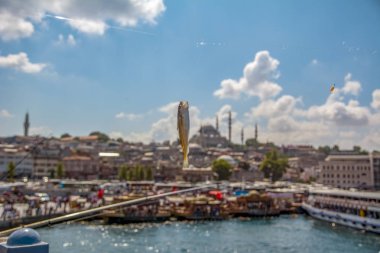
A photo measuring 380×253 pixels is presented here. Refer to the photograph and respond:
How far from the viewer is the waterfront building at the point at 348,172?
2731 cm

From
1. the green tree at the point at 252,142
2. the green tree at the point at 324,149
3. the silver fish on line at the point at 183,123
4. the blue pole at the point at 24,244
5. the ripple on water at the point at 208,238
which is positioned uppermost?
the green tree at the point at 252,142

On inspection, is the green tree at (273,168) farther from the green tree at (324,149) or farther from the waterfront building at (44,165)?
the green tree at (324,149)

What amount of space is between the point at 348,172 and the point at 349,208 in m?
14.7

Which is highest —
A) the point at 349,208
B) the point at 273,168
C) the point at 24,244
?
the point at 24,244

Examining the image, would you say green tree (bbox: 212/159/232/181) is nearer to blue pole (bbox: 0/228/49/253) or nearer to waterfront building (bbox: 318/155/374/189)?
waterfront building (bbox: 318/155/374/189)

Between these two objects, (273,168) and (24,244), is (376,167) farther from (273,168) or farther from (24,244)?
(24,244)

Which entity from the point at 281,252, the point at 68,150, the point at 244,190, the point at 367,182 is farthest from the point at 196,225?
the point at 68,150

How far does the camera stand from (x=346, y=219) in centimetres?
1368

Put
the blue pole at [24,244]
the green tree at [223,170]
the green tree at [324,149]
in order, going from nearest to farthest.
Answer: the blue pole at [24,244] < the green tree at [223,170] < the green tree at [324,149]

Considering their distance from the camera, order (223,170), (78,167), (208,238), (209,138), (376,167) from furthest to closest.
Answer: (209,138), (223,170), (78,167), (376,167), (208,238)

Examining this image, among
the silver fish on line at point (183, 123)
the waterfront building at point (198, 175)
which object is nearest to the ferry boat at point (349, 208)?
the silver fish on line at point (183, 123)

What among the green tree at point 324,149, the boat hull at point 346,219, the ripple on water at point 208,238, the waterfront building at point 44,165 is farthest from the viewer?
the green tree at point 324,149

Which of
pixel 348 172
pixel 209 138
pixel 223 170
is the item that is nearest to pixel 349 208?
pixel 348 172

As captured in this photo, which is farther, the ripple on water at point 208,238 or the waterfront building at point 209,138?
the waterfront building at point 209,138
